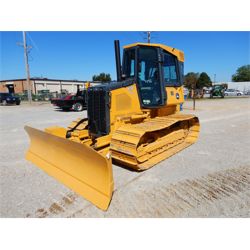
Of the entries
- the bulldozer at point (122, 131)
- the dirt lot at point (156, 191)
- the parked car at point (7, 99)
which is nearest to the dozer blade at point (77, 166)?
the bulldozer at point (122, 131)

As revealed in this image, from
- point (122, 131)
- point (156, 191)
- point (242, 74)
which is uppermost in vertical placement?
point (242, 74)

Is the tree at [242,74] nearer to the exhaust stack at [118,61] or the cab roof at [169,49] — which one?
the cab roof at [169,49]

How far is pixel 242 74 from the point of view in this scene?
7700 centimetres

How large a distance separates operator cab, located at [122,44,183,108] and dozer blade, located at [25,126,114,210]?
211 cm

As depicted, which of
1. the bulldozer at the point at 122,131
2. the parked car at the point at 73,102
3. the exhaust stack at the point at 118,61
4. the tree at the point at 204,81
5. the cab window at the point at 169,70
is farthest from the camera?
the tree at the point at 204,81

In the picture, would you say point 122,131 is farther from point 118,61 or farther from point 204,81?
point 204,81

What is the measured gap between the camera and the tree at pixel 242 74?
7344cm

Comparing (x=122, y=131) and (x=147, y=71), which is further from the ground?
(x=147, y=71)

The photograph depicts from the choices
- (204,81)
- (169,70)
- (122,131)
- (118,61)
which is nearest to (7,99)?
(118,61)

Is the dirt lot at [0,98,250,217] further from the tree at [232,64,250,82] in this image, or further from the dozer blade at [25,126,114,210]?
the tree at [232,64,250,82]

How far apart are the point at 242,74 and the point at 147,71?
287 ft

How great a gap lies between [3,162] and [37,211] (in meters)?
2.54

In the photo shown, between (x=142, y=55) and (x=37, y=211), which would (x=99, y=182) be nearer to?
(x=37, y=211)

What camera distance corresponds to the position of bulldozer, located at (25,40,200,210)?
3225mm
